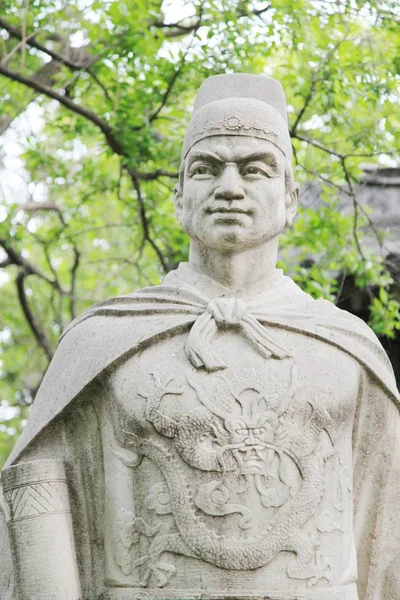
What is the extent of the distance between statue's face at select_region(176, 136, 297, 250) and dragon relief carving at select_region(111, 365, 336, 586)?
2.25 feet

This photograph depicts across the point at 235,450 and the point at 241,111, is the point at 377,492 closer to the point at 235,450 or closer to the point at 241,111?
the point at 235,450

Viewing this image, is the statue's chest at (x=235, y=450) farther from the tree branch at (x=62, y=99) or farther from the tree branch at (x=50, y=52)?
the tree branch at (x=50, y=52)

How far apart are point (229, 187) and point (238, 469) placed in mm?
1258

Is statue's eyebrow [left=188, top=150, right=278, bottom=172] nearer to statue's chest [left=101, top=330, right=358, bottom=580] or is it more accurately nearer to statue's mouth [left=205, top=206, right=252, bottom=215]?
statue's mouth [left=205, top=206, right=252, bottom=215]

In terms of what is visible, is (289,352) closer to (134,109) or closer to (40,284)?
(134,109)

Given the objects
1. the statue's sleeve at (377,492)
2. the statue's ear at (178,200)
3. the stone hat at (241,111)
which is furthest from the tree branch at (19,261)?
the statue's sleeve at (377,492)

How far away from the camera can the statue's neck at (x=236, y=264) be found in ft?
17.6

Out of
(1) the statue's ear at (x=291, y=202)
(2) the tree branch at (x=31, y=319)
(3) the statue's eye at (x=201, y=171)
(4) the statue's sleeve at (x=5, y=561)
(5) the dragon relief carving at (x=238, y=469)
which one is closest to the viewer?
(5) the dragon relief carving at (x=238, y=469)

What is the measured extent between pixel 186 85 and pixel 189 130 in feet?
14.7

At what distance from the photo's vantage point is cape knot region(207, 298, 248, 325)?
5.15 m

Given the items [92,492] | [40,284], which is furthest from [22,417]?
[92,492]

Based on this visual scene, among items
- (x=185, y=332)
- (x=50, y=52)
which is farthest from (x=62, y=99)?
(x=185, y=332)

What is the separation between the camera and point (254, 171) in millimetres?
5312

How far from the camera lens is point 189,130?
5.52 m
